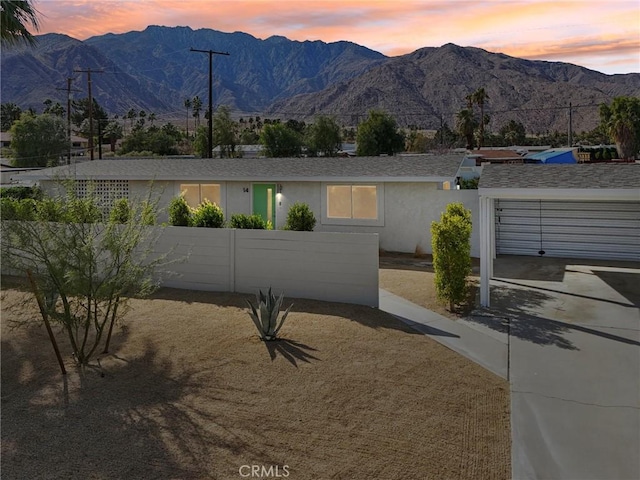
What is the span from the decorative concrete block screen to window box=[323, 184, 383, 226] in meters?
6.18

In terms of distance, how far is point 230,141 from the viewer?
62.3 meters

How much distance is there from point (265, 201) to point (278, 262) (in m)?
7.58

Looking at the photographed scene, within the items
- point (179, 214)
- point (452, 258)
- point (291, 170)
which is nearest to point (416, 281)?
point (452, 258)

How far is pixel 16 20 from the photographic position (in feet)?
38.9

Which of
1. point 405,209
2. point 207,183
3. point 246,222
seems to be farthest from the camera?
point 207,183

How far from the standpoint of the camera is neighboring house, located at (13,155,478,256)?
15391 millimetres

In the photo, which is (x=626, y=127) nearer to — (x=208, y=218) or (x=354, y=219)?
(x=354, y=219)

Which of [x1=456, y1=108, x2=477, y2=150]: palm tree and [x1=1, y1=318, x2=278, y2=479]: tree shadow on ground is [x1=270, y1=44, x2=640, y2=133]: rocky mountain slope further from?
[x1=1, y1=318, x2=278, y2=479]: tree shadow on ground

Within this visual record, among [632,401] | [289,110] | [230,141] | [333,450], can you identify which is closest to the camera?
[333,450]

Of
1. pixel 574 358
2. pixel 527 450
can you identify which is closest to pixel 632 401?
pixel 574 358

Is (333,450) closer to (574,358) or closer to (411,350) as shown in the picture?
(411,350)

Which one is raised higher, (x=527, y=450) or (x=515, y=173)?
(x=515, y=173)

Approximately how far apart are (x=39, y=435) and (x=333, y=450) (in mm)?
2938

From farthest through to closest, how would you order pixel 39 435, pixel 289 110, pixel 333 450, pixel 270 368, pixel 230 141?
pixel 289 110, pixel 230 141, pixel 270 368, pixel 39 435, pixel 333 450
